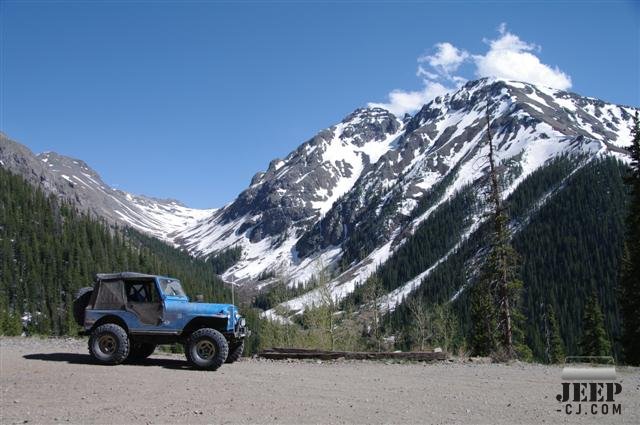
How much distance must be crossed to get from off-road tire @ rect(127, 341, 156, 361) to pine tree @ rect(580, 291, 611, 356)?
45854 millimetres

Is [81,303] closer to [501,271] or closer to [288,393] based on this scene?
Answer: [288,393]

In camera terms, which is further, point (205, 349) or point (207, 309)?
point (207, 309)

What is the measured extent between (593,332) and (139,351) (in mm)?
48320

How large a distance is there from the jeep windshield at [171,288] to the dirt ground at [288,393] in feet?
8.01

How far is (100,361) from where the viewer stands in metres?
16.4

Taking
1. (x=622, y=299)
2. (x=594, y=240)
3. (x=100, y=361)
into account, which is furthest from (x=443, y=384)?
(x=594, y=240)

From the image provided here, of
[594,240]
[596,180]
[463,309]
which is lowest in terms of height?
[463,309]

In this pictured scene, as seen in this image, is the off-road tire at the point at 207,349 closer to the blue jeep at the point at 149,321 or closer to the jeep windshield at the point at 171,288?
the blue jeep at the point at 149,321

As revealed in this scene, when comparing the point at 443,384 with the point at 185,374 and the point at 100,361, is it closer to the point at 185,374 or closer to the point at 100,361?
the point at 185,374

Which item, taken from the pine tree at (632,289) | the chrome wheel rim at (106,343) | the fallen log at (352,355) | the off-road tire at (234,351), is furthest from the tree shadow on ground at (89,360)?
the pine tree at (632,289)

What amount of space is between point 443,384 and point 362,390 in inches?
95.8

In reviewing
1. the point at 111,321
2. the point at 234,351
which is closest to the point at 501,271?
the point at 234,351

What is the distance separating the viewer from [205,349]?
1606 centimetres

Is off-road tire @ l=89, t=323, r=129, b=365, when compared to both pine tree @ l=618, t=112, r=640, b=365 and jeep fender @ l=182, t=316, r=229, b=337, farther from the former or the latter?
pine tree @ l=618, t=112, r=640, b=365
